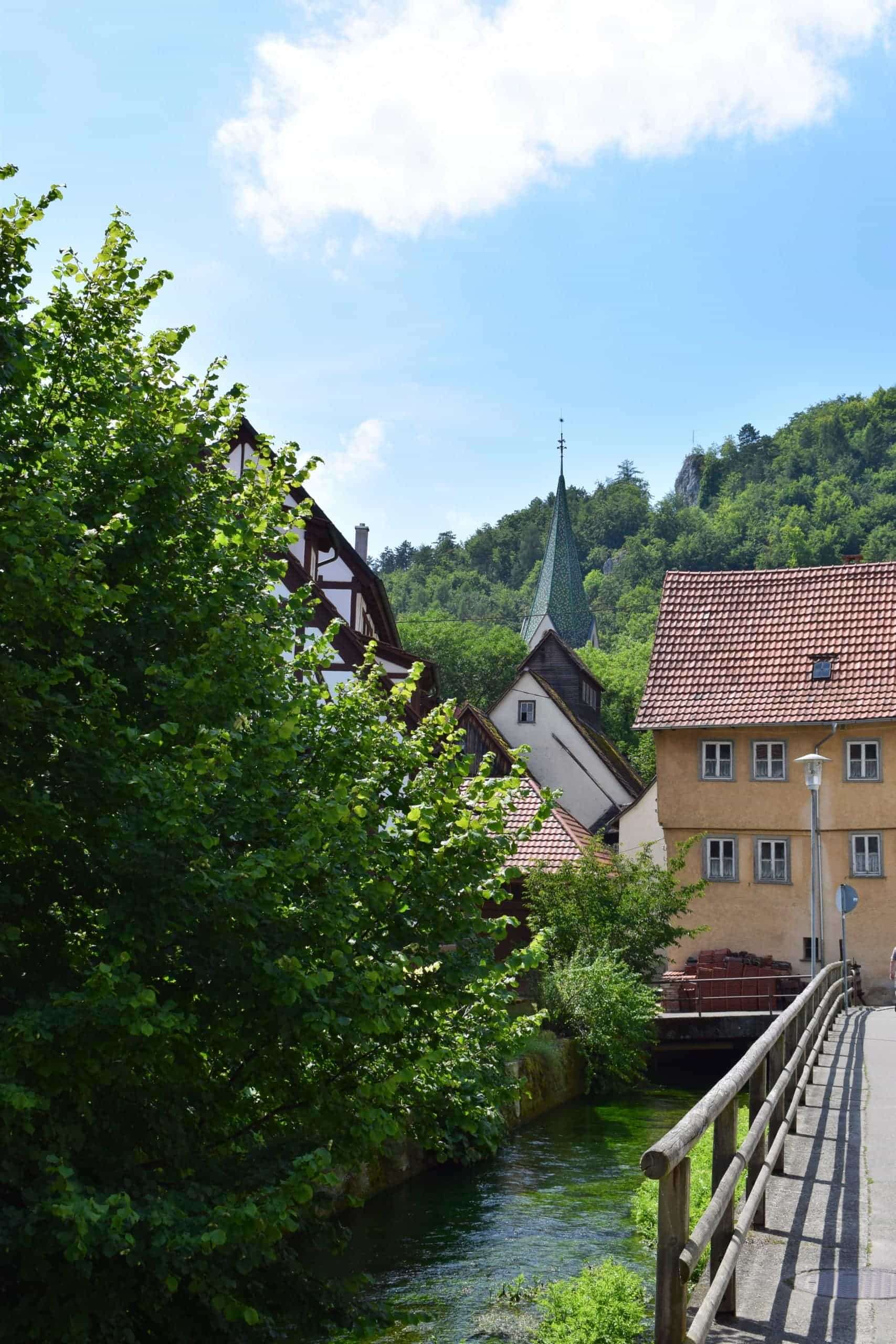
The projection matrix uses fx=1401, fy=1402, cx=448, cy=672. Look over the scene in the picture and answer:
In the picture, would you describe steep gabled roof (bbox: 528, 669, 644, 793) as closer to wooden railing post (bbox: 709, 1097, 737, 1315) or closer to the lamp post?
the lamp post

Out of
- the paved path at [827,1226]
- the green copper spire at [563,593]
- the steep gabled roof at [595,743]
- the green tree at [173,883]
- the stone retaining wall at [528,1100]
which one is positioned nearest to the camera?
the paved path at [827,1226]

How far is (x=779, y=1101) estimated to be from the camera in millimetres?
8609

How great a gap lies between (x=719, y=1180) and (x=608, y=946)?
72.3 ft

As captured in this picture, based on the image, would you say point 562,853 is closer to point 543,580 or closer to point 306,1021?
point 306,1021

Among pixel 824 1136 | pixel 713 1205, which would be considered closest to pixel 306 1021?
pixel 713 1205

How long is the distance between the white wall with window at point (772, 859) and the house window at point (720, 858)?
519 millimetres

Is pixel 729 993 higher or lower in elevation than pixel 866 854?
lower

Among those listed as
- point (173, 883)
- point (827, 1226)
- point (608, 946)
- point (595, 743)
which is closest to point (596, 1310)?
point (827, 1226)

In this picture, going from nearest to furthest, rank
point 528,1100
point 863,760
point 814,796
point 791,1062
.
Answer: point 791,1062, point 528,1100, point 814,796, point 863,760

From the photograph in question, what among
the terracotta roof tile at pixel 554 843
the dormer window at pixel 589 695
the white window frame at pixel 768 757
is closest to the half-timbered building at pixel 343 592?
the terracotta roof tile at pixel 554 843

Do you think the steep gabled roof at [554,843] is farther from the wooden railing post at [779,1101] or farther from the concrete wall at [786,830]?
the wooden railing post at [779,1101]

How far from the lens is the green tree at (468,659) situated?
84.6 meters

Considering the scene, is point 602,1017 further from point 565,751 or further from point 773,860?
point 565,751

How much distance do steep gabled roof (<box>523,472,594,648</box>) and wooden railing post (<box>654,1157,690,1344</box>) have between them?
273 feet
